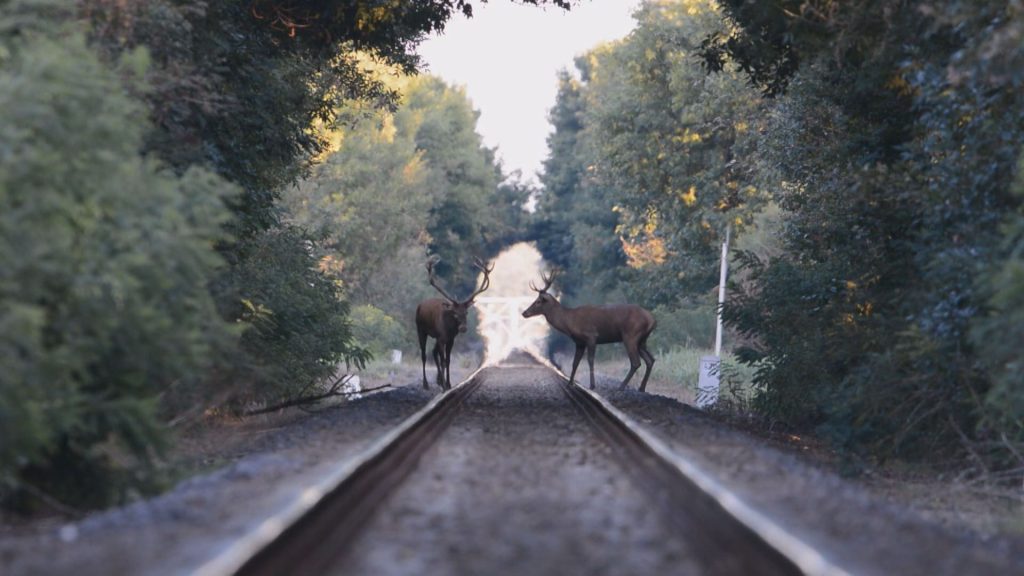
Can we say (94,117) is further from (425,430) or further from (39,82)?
(425,430)

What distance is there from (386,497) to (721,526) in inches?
112

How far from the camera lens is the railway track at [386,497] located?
643 centimetres

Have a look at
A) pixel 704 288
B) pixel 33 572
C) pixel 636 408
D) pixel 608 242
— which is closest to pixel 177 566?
pixel 33 572

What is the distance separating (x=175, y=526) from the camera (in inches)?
318

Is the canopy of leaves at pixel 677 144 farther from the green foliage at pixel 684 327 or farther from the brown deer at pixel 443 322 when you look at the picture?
the brown deer at pixel 443 322

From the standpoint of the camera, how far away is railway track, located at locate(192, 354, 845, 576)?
6.43 meters

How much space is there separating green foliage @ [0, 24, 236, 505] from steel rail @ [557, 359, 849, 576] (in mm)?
3775

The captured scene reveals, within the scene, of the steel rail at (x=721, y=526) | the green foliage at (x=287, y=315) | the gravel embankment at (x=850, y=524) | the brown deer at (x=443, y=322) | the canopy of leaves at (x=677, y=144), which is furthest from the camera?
the canopy of leaves at (x=677, y=144)

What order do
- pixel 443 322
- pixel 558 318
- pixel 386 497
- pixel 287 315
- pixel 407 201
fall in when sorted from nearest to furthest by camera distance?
pixel 386 497, pixel 287 315, pixel 443 322, pixel 558 318, pixel 407 201

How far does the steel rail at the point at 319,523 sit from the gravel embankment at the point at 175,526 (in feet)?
0.81

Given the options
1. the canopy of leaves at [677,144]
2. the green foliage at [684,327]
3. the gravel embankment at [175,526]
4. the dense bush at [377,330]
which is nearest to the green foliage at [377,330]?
the dense bush at [377,330]

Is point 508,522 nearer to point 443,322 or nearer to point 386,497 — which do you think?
point 386,497

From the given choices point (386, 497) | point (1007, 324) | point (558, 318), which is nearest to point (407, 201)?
point (558, 318)

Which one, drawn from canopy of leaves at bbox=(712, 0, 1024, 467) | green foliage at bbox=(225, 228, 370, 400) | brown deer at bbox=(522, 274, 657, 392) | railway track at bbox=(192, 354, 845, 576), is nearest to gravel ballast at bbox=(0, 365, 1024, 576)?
railway track at bbox=(192, 354, 845, 576)
